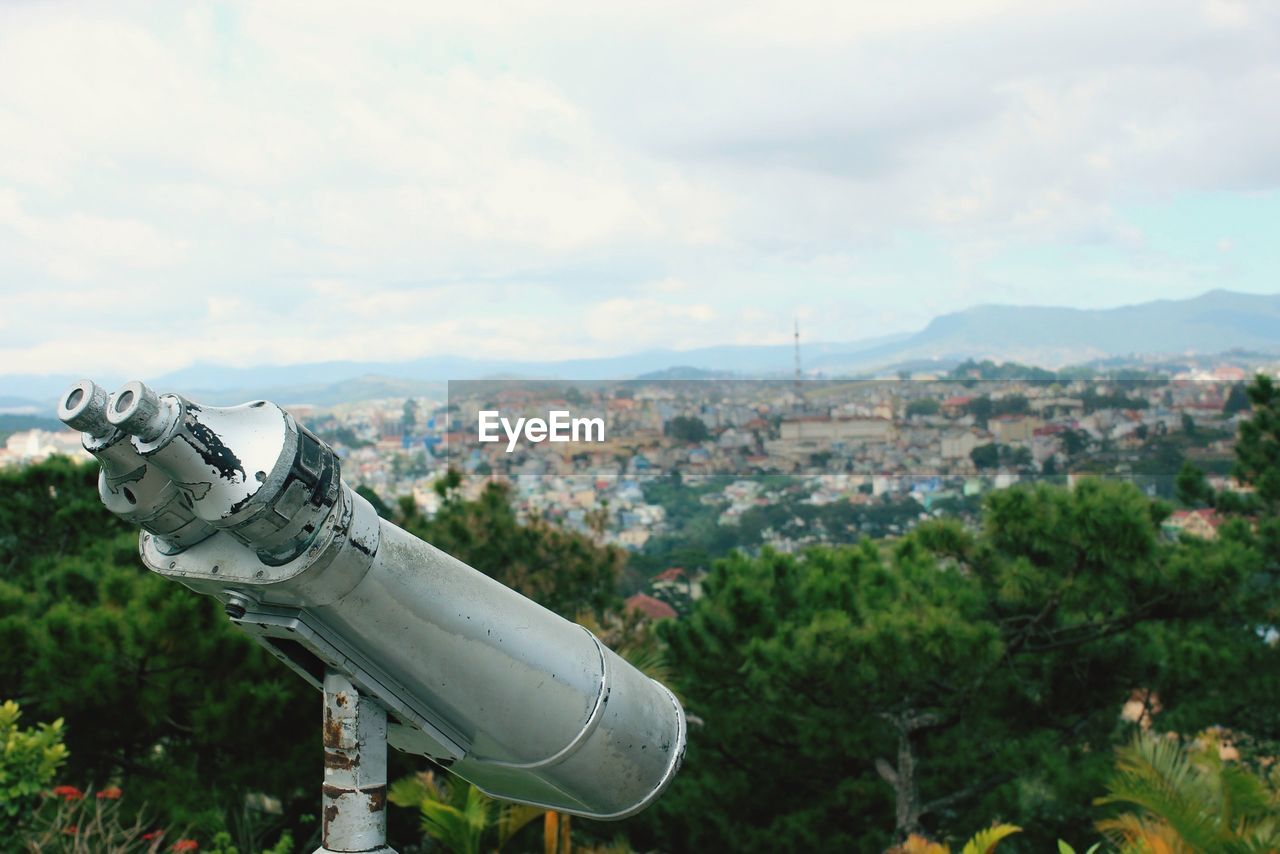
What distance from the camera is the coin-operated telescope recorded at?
1830 millimetres

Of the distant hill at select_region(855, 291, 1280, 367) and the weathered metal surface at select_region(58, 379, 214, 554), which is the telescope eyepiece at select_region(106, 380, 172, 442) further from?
the distant hill at select_region(855, 291, 1280, 367)

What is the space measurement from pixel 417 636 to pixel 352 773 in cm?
28

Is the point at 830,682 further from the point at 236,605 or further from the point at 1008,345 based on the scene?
the point at 1008,345

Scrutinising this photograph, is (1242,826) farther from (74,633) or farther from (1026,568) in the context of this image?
(74,633)

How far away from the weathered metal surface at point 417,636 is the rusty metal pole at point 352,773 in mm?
23

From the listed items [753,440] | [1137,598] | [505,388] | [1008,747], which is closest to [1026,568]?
[1137,598]

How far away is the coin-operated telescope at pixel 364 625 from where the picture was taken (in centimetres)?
183

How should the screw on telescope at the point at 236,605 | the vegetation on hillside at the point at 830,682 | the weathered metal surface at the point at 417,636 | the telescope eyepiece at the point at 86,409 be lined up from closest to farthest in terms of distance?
the telescope eyepiece at the point at 86,409, the weathered metal surface at the point at 417,636, the screw on telescope at the point at 236,605, the vegetation on hillside at the point at 830,682

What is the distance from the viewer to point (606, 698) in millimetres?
2354

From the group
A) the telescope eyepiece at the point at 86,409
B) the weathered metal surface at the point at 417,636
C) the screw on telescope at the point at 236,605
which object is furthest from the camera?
the screw on telescope at the point at 236,605

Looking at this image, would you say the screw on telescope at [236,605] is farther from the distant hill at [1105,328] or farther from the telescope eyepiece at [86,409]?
the distant hill at [1105,328]

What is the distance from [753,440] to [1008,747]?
48.5 ft

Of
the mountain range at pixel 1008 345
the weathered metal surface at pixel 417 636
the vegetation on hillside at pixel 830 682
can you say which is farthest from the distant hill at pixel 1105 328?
the weathered metal surface at pixel 417 636

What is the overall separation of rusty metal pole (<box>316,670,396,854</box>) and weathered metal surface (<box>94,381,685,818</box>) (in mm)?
23
